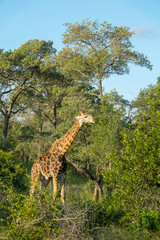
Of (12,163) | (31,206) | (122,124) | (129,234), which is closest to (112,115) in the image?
(122,124)

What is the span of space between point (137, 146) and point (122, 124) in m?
7.73

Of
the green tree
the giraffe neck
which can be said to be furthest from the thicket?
the giraffe neck

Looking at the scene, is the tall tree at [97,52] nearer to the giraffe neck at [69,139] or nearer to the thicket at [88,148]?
the thicket at [88,148]

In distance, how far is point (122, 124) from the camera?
18.6 meters

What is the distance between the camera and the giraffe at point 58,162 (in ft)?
36.3

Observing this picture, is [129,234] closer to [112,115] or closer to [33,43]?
[112,115]

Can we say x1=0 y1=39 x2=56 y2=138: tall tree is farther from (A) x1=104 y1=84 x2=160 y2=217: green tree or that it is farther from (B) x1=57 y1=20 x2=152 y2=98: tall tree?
(A) x1=104 y1=84 x2=160 y2=217: green tree

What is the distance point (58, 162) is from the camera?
11.2 meters

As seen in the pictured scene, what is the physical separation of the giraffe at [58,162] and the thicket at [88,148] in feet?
2.90

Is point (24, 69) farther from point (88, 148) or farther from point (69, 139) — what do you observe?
point (69, 139)

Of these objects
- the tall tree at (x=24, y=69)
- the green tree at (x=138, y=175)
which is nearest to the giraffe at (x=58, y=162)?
the green tree at (x=138, y=175)

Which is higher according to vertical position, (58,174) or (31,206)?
(58,174)

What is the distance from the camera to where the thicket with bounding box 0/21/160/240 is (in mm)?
8898

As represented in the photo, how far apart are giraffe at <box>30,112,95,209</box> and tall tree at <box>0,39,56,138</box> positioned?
12014 mm
